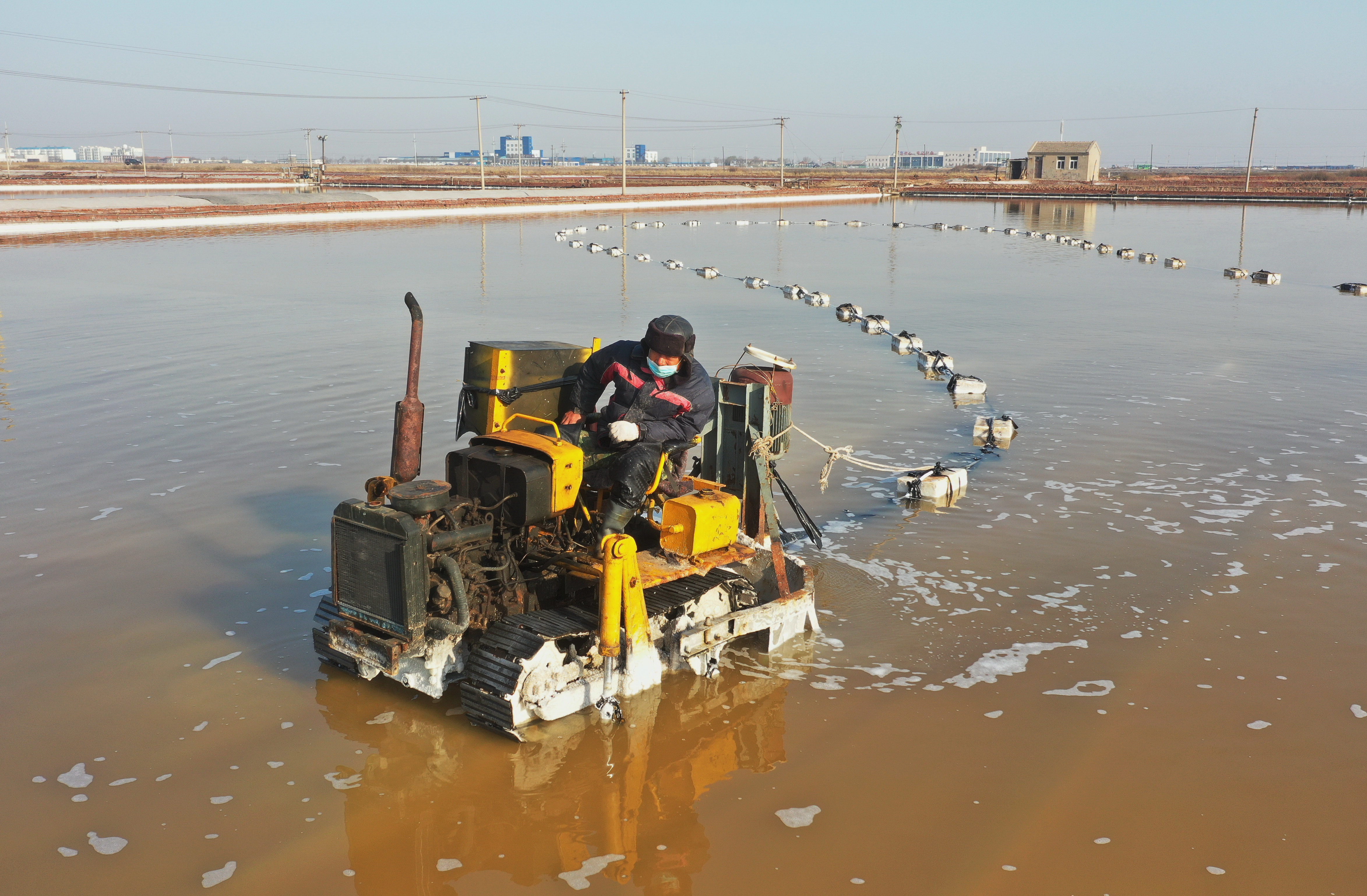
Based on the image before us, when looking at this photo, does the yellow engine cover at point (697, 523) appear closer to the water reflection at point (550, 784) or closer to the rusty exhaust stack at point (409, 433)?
the water reflection at point (550, 784)

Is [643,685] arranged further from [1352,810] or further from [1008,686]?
[1352,810]

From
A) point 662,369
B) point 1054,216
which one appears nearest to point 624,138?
point 1054,216

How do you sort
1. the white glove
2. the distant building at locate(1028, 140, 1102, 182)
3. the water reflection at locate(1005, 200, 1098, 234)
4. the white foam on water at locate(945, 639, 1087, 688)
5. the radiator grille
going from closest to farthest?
1. the radiator grille
2. the white glove
3. the white foam on water at locate(945, 639, 1087, 688)
4. the water reflection at locate(1005, 200, 1098, 234)
5. the distant building at locate(1028, 140, 1102, 182)

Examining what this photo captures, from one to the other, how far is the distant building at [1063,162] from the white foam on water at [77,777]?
10255 cm

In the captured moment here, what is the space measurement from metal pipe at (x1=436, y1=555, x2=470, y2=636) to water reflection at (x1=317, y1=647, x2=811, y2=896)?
0.64 m

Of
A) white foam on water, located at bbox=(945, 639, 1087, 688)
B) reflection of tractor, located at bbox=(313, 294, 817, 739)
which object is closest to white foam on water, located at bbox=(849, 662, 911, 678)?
white foam on water, located at bbox=(945, 639, 1087, 688)

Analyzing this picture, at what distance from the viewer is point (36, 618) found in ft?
21.7

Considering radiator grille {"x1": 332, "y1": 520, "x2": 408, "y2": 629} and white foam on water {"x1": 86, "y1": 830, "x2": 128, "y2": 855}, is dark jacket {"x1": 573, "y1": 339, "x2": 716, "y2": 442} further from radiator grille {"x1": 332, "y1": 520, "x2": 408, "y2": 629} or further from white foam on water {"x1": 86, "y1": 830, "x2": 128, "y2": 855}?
white foam on water {"x1": 86, "y1": 830, "x2": 128, "y2": 855}

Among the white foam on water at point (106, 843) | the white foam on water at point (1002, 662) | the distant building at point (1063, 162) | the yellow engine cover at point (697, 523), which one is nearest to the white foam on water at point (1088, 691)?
the white foam on water at point (1002, 662)

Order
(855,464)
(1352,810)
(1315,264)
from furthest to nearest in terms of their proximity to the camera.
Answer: (1315,264) → (855,464) → (1352,810)

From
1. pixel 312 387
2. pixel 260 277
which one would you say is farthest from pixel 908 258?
pixel 312 387

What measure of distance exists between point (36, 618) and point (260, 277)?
20036mm

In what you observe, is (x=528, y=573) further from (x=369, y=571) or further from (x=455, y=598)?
(x=369, y=571)

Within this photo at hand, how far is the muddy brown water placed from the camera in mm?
4527
